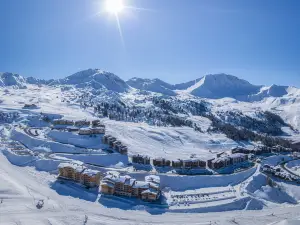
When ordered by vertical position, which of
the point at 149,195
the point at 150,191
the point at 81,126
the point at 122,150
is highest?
the point at 81,126

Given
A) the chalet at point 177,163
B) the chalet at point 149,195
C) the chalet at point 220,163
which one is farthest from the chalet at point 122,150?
the chalet at point 149,195

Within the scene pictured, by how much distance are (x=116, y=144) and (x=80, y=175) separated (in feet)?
66.4

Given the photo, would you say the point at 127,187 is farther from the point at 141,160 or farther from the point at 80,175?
the point at 141,160

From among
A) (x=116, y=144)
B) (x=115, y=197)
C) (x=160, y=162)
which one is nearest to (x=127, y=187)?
(x=115, y=197)

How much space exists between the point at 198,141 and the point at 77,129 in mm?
43988

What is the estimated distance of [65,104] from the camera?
573ft

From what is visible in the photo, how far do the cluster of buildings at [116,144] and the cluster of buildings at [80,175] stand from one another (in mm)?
15543

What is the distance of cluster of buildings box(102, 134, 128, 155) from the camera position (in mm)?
70562

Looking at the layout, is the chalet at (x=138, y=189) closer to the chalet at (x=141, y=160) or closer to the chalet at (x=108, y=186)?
the chalet at (x=108, y=186)

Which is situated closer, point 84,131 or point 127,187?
point 127,187

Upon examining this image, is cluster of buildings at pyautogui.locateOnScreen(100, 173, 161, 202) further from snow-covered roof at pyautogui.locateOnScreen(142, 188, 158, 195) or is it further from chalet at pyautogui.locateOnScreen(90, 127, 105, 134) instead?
chalet at pyautogui.locateOnScreen(90, 127, 105, 134)

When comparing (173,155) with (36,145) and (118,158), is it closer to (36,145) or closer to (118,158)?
(118,158)

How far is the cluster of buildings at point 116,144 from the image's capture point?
70.6m

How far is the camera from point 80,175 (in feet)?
175
